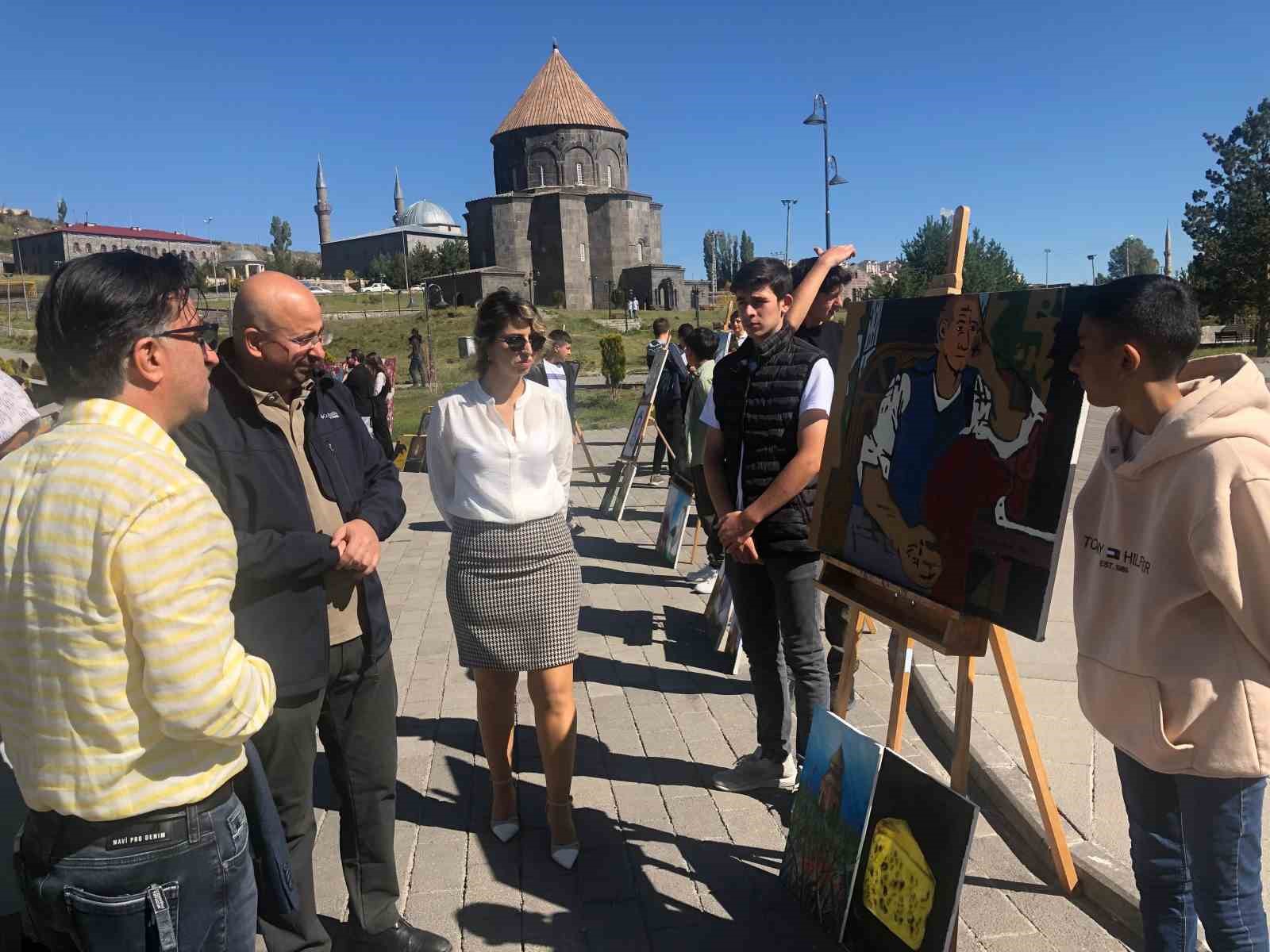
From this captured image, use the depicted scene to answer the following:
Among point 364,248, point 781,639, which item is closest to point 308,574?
point 781,639

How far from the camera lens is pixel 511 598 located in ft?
11.1

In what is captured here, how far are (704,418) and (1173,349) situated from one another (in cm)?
214

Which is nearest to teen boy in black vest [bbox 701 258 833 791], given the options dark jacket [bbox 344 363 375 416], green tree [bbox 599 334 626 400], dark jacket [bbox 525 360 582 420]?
dark jacket [bbox 525 360 582 420]

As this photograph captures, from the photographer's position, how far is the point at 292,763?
2605mm

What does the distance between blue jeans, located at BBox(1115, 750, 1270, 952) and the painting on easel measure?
0.52m

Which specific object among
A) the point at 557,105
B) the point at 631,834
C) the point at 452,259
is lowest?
the point at 631,834

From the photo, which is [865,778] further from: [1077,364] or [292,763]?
[292,763]

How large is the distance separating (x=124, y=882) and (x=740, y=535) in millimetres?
2492

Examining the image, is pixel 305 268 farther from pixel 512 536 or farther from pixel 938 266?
→ pixel 512 536

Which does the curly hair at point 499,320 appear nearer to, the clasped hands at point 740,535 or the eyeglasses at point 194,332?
the clasped hands at point 740,535

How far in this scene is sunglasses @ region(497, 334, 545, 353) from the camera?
3.33 meters

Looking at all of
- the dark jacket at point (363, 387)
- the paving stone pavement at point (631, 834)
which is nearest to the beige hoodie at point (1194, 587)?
the paving stone pavement at point (631, 834)

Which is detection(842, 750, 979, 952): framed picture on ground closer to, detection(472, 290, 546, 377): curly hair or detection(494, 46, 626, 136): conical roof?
detection(472, 290, 546, 377): curly hair

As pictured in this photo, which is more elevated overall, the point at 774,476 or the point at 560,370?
the point at 560,370
